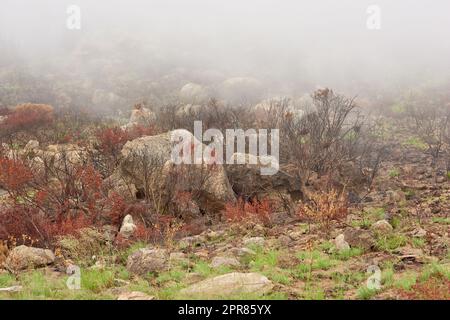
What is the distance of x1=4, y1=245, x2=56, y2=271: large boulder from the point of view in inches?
257

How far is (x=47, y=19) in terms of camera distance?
133 feet

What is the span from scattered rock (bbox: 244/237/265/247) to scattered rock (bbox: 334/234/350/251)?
1.06 meters

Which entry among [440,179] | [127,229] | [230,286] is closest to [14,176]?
[127,229]

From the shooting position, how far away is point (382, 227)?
7113 millimetres

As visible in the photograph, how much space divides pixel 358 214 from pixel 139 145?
511cm

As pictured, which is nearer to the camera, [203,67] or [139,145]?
[139,145]

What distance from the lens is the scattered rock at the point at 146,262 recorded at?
6062 mm

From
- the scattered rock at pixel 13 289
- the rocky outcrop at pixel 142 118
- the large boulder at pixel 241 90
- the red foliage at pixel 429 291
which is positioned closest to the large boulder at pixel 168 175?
the scattered rock at pixel 13 289

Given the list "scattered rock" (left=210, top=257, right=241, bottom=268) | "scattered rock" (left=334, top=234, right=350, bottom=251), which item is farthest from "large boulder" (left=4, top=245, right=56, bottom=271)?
"scattered rock" (left=334, top=234, right=350, bottom=251)

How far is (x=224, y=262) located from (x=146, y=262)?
957 millimetres

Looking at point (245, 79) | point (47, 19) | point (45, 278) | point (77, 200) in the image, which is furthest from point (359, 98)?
point (47, 19)

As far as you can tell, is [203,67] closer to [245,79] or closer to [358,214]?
[245,79]

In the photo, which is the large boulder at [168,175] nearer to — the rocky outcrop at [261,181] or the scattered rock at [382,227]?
the rocky outcrop at [261,181]

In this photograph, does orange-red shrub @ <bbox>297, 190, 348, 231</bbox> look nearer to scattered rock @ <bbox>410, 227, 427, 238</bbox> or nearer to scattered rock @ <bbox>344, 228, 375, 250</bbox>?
scattered rock @ <bbox>344, 228, 375, 250</bbox>
